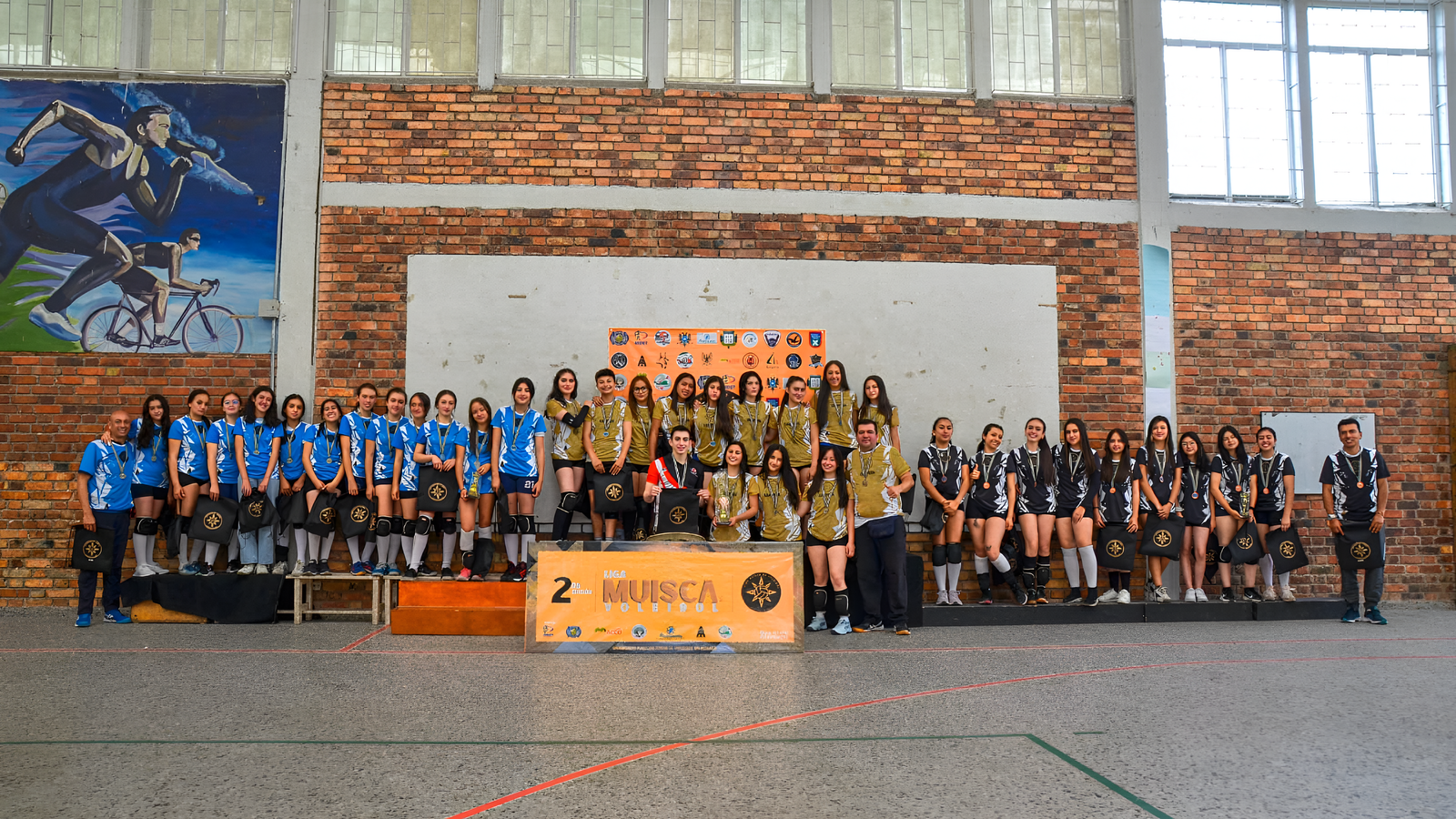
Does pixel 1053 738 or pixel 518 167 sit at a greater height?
pixel 518 167

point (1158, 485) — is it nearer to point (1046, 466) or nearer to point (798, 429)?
point (1046, 466)

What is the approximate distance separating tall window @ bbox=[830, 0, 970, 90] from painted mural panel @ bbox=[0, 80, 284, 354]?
19.3ft

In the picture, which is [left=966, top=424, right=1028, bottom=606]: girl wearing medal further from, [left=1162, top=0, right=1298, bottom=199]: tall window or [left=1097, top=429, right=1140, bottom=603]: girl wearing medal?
[left=1162, top=0, right=1298, bottom=199]: tall window

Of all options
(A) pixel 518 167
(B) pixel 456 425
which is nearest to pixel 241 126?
(A) pixel 518 167

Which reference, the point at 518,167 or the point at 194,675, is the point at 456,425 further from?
the point at 194,675

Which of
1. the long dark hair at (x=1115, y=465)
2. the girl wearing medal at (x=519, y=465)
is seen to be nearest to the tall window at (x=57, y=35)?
the girl wearing medal at (x=519, y=465)

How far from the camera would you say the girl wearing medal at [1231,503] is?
8844 millimetres

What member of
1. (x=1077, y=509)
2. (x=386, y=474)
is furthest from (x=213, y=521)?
(x=1077, y=509)

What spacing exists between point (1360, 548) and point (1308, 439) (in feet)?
4.92

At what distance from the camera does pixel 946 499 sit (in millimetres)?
8734

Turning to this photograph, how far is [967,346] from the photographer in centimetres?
936

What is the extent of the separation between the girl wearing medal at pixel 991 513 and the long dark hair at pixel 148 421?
7630 millimetres

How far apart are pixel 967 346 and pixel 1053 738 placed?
18.9 ft

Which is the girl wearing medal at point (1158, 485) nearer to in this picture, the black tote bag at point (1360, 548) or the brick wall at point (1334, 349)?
the brick wall at point (1334, 349)
